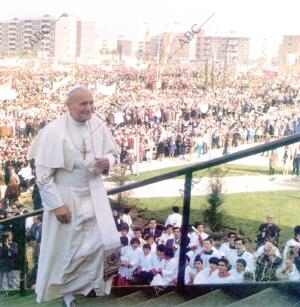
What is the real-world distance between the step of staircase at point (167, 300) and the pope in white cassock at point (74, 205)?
0.20m

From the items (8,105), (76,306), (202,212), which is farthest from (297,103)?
(76,306)

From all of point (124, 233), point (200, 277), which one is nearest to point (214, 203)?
point (124, 233)

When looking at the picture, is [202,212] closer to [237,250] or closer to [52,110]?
[237,250]

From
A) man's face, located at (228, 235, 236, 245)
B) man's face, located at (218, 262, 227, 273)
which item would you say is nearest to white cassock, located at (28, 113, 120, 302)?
man's face, located at (218, 262, 227, 273)

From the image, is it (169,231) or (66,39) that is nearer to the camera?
(169,231)

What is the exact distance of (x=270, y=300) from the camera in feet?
6.52

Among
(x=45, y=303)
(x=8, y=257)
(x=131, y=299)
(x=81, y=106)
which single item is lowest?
(x=8, y=257)

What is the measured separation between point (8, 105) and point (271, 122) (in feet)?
20.9

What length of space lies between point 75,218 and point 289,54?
8362 millimetres

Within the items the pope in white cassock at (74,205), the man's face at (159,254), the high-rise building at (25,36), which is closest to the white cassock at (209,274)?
the man's face at (159,254)

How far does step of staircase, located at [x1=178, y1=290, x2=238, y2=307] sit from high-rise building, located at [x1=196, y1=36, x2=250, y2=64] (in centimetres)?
578

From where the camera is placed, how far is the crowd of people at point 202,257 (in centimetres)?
293

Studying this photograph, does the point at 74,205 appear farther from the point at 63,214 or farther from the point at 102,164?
the point at 102,164

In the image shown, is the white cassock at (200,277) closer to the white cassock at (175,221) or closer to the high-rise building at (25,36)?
the white cassock at (175,221)
